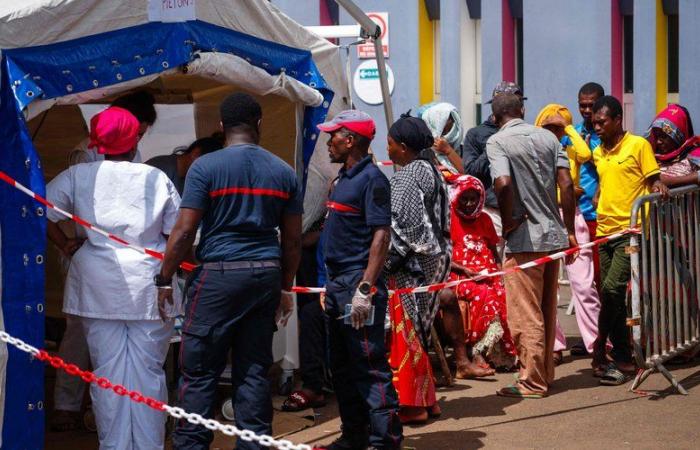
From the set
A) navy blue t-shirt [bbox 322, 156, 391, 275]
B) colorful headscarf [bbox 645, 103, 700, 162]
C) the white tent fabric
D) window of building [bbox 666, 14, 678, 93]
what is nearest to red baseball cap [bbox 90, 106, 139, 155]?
the white tent fabric

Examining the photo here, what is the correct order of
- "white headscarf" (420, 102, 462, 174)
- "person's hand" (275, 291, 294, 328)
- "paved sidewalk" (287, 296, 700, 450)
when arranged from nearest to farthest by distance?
"person's hand" (275, 291, 294, 328) < "paved sidewalk" (287, 296, 700, 450) < "white headscarf" (420, 102, 462, 174)

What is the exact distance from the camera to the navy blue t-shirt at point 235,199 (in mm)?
5582

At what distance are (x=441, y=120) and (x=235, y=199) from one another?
395cm

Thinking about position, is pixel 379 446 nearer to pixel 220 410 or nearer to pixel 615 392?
pixel 220 410

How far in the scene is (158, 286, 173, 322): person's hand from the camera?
18.9 feet

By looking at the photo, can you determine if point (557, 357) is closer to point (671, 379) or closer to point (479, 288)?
point (479, 288)

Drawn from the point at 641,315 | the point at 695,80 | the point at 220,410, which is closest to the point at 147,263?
the point at 220,410

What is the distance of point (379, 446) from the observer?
6230mm

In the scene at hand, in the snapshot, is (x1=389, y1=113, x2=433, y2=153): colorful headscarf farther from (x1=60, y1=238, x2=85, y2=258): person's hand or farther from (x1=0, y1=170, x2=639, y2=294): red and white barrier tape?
(x1=60, y1=238, x2=85, y2=258): person's hand

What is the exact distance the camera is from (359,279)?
6.27m

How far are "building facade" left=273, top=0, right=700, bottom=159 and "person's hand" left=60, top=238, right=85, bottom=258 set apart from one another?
11.2 m

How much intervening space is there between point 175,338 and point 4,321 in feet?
4.38

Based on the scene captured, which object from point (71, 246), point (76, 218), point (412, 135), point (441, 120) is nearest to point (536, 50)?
point (441, 120)

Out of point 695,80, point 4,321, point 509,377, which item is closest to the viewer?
point 4,321
